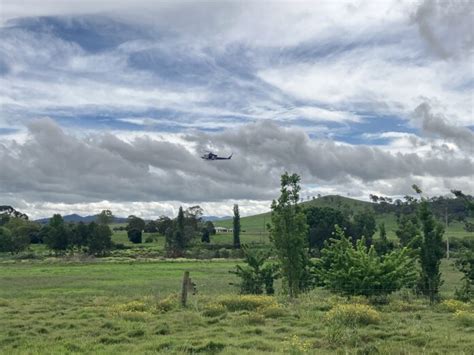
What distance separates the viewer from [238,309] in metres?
23.3

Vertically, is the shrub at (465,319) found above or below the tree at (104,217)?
below

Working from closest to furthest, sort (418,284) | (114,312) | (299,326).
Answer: (299,326) < (114,312) < (418,284)

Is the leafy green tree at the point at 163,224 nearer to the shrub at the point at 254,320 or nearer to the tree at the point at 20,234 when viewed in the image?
the tree at the point at 20,234

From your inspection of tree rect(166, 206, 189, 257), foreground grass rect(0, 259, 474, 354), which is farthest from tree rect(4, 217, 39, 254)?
foreground grass rect(0, 259, 474, 354)

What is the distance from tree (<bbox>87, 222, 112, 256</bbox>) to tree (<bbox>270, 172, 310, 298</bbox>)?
272ft

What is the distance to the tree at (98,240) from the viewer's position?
105625 mm

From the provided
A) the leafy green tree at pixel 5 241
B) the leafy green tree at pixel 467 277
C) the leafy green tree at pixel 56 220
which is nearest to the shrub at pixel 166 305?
the leafy green tree at pixel 467 277

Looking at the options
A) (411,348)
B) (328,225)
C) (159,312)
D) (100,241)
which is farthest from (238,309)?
(100,241)

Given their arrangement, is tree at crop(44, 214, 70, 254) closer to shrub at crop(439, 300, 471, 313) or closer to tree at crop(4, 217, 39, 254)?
tree at crop(4, 217, 39, 254)

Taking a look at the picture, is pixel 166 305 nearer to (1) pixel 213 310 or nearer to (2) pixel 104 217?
(1) pixel 213 310

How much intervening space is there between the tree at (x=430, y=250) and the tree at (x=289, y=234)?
643 centimetres

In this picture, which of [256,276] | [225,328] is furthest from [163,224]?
[225,328]

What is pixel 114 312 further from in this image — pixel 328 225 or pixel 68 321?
pixel 328 225

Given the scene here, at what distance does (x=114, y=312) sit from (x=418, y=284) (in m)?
16.7
